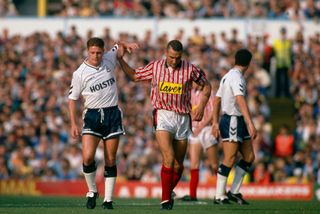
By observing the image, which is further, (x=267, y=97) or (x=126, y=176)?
(x=267, y=97)

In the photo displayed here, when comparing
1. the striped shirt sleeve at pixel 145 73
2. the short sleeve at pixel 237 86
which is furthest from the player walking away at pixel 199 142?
the striped shirt sleeve at pixel 145 73

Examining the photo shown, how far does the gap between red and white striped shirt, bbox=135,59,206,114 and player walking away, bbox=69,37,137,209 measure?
24.3 inches

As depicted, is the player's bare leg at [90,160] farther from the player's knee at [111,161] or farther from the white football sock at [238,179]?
the white football sock at [238,179]

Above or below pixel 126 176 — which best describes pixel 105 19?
above

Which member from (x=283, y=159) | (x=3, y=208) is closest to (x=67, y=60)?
(x=283, y=159)

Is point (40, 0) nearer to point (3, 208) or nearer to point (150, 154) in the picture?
point (150, 154)

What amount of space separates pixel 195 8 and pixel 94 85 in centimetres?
1972

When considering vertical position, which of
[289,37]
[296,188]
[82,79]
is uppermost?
[289,37]

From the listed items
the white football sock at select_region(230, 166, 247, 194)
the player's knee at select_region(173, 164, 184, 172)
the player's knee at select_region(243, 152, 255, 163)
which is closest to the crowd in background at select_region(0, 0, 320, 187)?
the white football sock at select_region(230, 166, 247, 194)

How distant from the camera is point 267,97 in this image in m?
34.3

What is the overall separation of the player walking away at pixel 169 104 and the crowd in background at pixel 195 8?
60.9ft

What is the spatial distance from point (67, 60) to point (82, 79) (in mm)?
16426

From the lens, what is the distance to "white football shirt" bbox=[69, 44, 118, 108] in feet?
57.0

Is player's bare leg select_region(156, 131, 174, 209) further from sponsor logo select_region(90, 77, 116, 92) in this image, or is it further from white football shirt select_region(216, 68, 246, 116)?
white football shirt select_region(216, 68, 246, 116)
